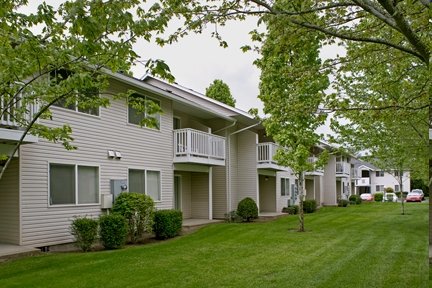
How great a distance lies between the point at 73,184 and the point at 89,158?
1009 mm

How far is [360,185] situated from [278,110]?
199 feet

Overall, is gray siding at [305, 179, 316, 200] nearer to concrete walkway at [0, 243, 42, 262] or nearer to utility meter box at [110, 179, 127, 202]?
utility meter box at [110, 179, 127, 202]

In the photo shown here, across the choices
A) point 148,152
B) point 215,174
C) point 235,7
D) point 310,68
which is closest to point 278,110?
point 310,68

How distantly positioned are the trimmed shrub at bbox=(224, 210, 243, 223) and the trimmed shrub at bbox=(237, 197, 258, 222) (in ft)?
0.61

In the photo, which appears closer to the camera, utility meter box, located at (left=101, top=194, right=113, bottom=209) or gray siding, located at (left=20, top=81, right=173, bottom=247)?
gray siding, located at (left=20, top=81, right=173, bottom=247)

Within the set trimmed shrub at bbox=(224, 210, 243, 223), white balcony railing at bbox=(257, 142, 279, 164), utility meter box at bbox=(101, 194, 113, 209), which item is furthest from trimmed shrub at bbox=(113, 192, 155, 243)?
white balcony railing at bbox=(257, 142, 279, 164)

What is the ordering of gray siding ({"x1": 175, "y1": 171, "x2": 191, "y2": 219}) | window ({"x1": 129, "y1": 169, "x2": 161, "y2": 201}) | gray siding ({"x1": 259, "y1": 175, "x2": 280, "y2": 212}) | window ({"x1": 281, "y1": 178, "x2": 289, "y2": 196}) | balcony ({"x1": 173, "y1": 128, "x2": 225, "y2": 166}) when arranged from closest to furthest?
window ({"x1": 129, "y1": 169, "x2": 161, "y2": 201}) → balcony ({"x1": 173, "y1": 128, "x2": 225, "y2": 166}) → gray siding ({"x1": 175, "y1": 171, "x2": 191, "y2": 219}) → gray siding ({"x1": 259, "y1": 175, "x2": 280, "y2": 212}) → window ({"x1": 281, "y1": 178, "x2": 289, "y2": 196})

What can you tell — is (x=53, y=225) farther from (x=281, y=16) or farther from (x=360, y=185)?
(x=360, y=185)

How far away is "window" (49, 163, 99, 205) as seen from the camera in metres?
11.0

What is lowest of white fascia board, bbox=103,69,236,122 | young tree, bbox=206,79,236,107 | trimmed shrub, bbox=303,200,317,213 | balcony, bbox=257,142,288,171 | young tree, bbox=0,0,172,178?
trimmed shrub, bbox=303,200,317,213

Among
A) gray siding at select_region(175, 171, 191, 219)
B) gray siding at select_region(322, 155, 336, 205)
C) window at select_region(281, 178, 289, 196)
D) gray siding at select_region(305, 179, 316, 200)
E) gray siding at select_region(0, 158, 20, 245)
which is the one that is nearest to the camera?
gray siding at select_region(0, 158, 20, 245)

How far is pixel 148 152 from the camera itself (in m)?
15.1

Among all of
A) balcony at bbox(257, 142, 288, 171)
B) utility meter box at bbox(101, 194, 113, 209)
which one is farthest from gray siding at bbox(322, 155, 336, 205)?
utility meter box at bbox(101, 194, 113, 209)

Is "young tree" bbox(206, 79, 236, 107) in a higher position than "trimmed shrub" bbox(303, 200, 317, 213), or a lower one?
higher
